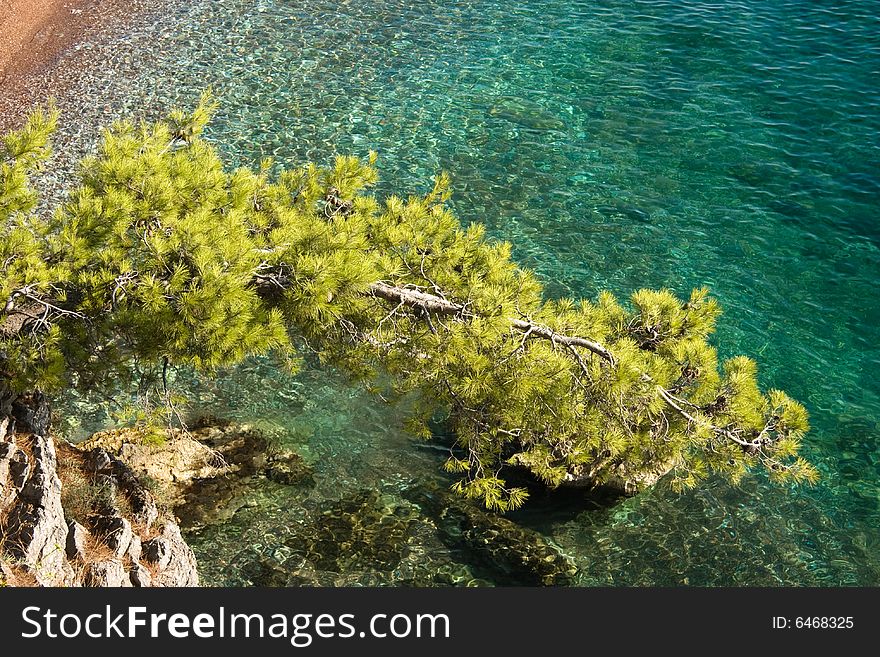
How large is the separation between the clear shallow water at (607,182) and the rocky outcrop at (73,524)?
1.33m

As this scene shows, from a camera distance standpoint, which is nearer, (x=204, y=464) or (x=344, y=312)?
(x=344, y=312)

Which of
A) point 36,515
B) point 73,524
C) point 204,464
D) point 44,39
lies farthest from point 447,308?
point 44,39

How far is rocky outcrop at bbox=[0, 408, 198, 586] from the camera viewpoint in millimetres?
10203

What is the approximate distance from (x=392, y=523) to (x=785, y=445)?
6371mm

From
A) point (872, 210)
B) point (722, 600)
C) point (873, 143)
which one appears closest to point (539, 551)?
point (722, 600)

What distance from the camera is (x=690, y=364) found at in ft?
36.4

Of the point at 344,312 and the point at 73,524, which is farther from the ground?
the point at 344,312

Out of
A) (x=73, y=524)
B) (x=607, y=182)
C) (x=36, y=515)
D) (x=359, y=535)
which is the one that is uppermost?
(x=36, y=515)

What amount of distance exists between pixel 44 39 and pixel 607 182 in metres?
19.1

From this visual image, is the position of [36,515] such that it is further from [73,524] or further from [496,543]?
[496,543]

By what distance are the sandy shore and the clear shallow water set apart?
1461mm

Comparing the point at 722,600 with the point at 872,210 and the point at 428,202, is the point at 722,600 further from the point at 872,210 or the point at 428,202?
the point at 872,210

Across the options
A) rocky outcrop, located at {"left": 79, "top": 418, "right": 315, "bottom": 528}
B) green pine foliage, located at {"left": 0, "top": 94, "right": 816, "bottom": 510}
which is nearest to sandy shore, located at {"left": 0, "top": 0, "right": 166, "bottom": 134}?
rocky outcrop, located at {"left": 79, "top": 418, "right": 315, "bottom": 528}

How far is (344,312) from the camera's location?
10.0 m
